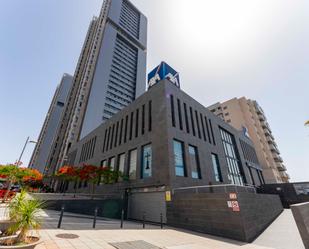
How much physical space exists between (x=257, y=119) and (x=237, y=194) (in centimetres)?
5794

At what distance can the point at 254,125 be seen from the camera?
53.8m

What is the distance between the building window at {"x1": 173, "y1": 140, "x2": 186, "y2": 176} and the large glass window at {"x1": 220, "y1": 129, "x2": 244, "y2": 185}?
1286cm

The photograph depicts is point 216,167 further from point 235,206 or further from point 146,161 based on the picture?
point 235,206

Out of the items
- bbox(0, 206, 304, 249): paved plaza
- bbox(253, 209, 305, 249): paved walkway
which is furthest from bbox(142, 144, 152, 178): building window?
bbox(253, 209, 305, 249): paved walkway

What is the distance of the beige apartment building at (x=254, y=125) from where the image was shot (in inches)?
1954

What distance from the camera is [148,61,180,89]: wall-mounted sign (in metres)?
22.7

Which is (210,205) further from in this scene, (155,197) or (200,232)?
(155,197)

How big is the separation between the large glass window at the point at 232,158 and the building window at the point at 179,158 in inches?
506

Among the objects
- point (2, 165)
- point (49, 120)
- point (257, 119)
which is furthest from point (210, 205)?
point (49, 120)

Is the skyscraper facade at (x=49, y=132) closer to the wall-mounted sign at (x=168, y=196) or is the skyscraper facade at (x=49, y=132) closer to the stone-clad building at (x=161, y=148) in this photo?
the stone-clad building at (x=161, y=148)

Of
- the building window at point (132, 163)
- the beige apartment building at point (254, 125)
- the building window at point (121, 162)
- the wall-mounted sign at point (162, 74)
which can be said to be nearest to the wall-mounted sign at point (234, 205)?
the building window at point (132, 163)

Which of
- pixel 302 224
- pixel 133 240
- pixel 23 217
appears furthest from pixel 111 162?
pixel 302 224

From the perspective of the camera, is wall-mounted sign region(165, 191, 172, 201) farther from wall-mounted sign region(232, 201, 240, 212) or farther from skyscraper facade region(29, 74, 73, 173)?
skyscraper facade region(29, 74, 73, 173)

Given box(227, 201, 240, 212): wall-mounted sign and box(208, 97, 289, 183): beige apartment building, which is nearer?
box(227, 201, 240, 212): wall-mounted sign
